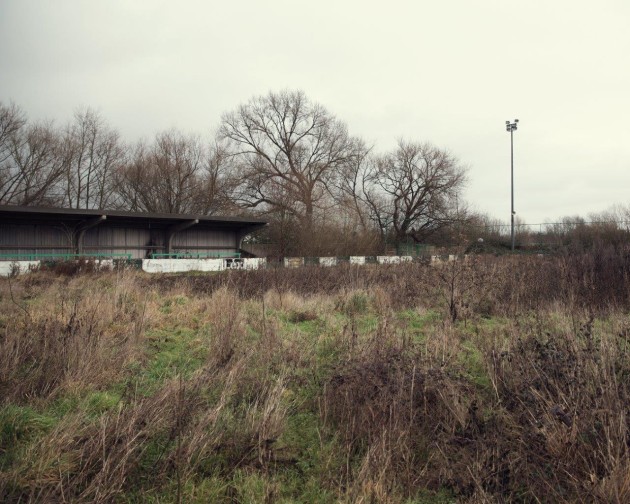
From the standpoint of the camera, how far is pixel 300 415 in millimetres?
4188

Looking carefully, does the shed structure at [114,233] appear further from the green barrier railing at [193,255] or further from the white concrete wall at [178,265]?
the white concrete wall at [178,265]

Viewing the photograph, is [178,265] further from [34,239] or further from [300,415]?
[300,415]

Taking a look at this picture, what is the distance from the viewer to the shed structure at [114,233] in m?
24.5

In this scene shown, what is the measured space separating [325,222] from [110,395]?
95.4ft

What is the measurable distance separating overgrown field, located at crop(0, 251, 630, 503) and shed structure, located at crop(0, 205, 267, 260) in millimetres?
20464

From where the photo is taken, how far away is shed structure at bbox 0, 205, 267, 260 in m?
24.5

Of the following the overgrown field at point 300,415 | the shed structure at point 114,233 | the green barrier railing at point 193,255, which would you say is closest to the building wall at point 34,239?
the shed structure at point 114,233

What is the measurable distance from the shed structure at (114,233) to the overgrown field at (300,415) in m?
20.5

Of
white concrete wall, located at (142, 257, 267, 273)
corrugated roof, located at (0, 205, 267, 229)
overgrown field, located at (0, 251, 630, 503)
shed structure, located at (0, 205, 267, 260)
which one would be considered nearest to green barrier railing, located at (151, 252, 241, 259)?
shed structure, located at (0, 205, 267, 260)

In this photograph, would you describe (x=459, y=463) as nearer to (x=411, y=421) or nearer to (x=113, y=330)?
(x=411, y=421)

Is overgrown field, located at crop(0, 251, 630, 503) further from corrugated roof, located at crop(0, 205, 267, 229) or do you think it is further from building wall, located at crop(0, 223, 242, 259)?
building wall, located at crop(0, 223, 242, 259)

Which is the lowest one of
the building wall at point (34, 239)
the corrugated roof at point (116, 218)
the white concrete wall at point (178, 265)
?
the white concrete wall at point (178, 265)

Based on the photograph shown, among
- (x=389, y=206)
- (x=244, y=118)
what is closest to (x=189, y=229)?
(x=244, y=118)

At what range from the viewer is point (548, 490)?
301 centimetres
